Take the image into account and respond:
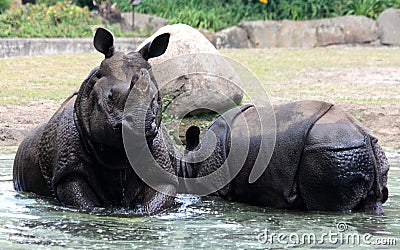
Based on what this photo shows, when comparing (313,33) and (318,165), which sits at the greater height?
(318,165)

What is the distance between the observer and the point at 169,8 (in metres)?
25.1

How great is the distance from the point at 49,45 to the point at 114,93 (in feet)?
42.0

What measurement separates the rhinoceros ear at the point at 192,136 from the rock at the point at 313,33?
52.0 feet

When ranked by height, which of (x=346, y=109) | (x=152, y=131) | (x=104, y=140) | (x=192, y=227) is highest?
(x=152, y=131)

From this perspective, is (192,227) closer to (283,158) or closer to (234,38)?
(283,158)

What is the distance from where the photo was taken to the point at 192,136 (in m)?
7.77

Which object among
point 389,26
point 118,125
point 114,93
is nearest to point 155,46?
point 114,93

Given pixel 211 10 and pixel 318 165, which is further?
pixel 211 10

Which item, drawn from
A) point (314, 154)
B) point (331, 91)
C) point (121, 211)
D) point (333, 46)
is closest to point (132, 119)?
point (121, 211)

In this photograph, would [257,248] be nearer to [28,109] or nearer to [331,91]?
[28,109]

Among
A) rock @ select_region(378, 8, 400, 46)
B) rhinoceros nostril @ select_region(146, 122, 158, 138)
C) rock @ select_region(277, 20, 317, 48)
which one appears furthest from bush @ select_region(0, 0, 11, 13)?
rhinoceros nostril @ select_region(146, 122, 158, 138)

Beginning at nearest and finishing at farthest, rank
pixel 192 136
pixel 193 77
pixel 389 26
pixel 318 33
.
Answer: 1. pixel 192 136
2. pixel 193 77
3. pixel 389 26
4. pixel 318 33

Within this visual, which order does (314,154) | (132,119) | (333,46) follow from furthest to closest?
(333,46) → (314,154) → (132,119)

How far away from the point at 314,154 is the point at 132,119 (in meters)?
1.42
